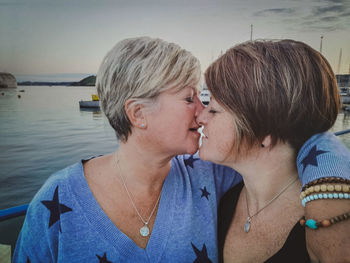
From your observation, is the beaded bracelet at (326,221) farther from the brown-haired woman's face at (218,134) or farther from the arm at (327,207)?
the brown-haired woman's face at (218,134)

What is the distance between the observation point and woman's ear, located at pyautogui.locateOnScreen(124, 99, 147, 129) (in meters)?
1.79

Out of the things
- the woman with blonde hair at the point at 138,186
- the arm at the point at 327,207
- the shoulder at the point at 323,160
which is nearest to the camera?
the arm at the point at 327,207

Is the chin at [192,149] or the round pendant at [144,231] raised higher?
the chin at [192,149]

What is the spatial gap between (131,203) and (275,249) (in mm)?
1041

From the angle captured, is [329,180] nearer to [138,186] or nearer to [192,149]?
[192,149]

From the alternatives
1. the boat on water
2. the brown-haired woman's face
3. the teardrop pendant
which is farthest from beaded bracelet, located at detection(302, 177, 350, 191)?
the boat on water

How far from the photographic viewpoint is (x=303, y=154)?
1.34m

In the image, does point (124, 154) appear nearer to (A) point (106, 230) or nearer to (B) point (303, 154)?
(A) point (106, 230)

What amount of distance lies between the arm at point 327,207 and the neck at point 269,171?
0.34 metres

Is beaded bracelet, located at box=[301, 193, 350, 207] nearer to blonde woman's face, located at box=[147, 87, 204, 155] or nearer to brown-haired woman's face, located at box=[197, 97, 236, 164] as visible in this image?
brown-haired woman's face, located at box=[197, 97, 236, 164]

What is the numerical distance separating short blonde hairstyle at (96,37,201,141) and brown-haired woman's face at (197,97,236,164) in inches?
13.2

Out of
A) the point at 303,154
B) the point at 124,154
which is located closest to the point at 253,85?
the point at 303,154

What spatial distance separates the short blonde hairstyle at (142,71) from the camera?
1694 mm

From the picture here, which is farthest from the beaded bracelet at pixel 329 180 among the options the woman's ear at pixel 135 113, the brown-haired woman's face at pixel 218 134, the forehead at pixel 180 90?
the woman's ear at pixel 135 113
